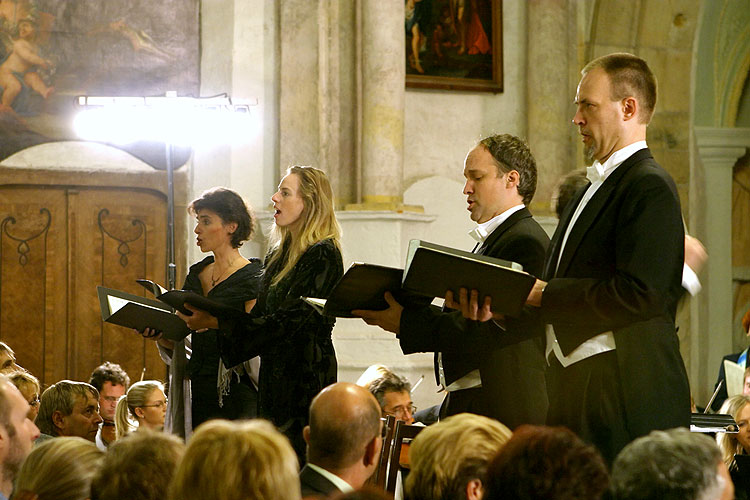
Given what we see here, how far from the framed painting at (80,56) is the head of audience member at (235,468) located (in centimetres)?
703

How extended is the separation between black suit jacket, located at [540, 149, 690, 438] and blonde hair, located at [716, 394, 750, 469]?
2044 millimetres

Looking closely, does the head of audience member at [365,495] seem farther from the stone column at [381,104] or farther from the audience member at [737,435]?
the stone column at [381,104]

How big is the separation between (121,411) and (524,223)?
2.84 meters

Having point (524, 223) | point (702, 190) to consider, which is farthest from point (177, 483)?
point (702, 190)

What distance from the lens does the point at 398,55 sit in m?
8.52

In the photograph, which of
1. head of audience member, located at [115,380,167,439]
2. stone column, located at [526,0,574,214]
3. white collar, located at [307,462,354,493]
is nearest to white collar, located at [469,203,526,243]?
white collar, located at [307,462,354,493]

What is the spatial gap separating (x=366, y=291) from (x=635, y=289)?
821mm

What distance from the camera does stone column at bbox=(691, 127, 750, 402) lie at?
383 inches

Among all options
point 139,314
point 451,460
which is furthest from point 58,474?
point 139,314

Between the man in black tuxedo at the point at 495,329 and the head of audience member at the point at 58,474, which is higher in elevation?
the man in black tuxedo at the point at 495,329

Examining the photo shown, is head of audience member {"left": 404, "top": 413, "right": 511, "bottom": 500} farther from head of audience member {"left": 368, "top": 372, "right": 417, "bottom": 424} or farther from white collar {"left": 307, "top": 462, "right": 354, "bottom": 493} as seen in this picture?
head of audience member {"left": 368, "top": 372, "right": 417, "bottom": 424}

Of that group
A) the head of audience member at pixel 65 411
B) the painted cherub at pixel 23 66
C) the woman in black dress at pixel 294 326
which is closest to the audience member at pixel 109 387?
the head of audience member at pixel 65 411

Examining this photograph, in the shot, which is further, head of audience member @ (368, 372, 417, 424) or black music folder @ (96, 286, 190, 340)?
head of audience member @ (368, 372, 417, 424)

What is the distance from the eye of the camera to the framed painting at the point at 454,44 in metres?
9.07
